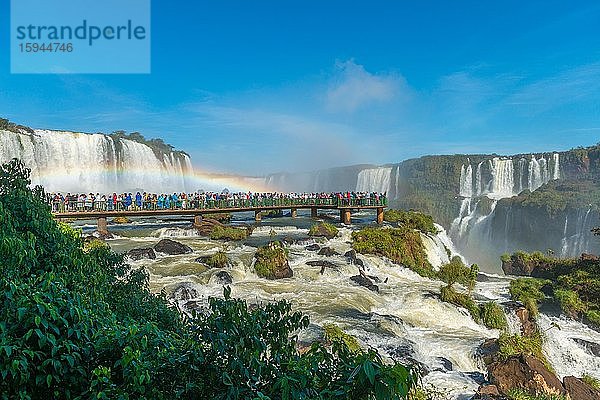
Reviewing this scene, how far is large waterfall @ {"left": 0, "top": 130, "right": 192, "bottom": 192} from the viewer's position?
32062 mm

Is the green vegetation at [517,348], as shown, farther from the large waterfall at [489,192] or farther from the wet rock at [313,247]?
the large waterfall at [489,192]

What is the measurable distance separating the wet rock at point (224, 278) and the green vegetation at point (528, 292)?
988 cm

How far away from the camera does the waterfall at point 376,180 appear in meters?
55.8

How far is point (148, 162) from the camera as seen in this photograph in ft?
148

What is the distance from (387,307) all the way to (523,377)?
4.88 metres

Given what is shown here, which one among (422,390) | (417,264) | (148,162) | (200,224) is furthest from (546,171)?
(422,390)

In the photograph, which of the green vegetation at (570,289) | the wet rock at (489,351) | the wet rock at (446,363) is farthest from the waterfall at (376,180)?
the wet rock at (446,363)

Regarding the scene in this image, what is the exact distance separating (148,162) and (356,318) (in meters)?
37.7

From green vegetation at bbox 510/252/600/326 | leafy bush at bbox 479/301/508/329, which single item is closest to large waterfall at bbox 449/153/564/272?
green vegetation at bbox 510/252/600/326

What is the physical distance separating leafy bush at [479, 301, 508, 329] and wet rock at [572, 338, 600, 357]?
2031 mm

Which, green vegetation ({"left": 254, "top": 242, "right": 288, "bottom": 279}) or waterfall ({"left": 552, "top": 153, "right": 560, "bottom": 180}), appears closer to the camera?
green vegetation ({"left": 254, "top": 242, "right": 288, "bottom": 279})

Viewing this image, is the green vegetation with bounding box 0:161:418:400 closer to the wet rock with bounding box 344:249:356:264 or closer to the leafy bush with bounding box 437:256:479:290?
the wet rock with bounding box 344:249:356:264

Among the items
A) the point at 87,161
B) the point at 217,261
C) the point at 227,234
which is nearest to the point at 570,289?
the point at 217,261

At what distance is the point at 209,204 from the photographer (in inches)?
1022
